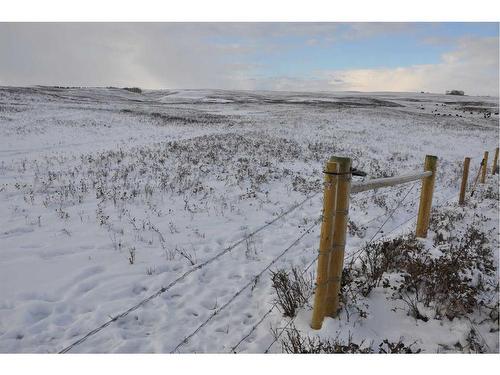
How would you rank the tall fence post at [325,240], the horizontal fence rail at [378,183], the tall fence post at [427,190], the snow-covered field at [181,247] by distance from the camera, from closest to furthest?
the tall fence post at [325,240]
the horizontal fence rail at [378,183]
the snow-covered field at [181,247]
the tall fence post at [427,190]

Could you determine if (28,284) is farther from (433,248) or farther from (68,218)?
(433,248)

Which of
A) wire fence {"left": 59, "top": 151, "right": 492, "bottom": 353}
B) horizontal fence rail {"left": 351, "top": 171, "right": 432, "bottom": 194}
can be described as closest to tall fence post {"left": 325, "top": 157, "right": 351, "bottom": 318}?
horizontal fence rail {"left": 351, "top": 171, "right": 432, "bottom": 194}

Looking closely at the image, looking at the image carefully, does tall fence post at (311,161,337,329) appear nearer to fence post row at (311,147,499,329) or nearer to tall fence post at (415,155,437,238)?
fence post row at (311,147,499,329)

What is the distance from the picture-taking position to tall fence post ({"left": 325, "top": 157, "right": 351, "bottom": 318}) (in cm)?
369

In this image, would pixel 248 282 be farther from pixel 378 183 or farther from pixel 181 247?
pixel 378 183

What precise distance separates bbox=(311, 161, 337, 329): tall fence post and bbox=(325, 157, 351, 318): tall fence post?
73 mm

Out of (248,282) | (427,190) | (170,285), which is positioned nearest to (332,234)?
(248,282)

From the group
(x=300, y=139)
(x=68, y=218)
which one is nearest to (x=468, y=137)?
(x=300, y=139)

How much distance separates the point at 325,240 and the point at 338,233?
→ 167 mm

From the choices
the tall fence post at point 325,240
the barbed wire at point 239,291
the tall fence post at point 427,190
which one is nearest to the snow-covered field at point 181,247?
the barbed wire at point 239,291

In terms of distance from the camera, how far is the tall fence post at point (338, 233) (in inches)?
145

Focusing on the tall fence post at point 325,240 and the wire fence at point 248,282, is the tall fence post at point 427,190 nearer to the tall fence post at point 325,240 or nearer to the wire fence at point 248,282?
the wire fence at point 248,282

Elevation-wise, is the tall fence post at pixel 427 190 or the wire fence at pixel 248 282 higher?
the tall fence post at pixel 427 190

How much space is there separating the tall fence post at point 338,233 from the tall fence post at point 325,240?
0.07 meters
